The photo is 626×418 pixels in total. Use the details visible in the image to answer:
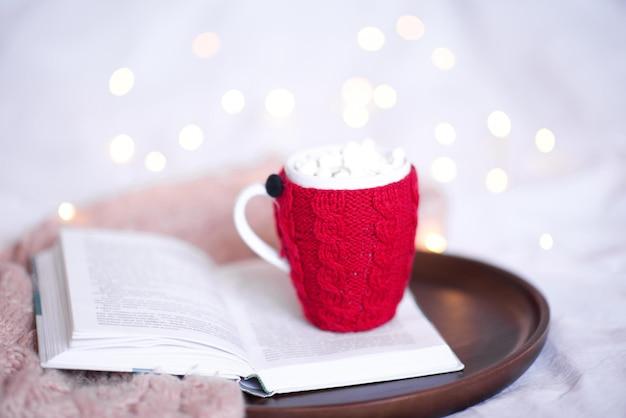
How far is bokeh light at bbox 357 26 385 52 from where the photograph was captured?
1.35 m

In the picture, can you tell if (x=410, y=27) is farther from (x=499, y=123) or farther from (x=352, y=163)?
(x=352, y=163)

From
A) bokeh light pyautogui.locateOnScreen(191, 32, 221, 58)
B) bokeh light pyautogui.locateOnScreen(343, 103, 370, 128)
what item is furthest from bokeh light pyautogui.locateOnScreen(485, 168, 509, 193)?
bokeh light pyautogui.locateOnScreen(191, 32, 221, 58)

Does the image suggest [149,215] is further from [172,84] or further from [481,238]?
[481,238]

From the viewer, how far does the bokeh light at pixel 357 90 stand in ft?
4.47

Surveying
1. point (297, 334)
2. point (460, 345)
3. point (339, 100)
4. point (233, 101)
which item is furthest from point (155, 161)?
point (460, 345)

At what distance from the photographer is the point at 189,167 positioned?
1.33 metres

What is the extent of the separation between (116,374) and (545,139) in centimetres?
94

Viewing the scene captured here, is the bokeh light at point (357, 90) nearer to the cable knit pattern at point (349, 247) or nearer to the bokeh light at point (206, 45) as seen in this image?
the bokeh light at point (206, 45)

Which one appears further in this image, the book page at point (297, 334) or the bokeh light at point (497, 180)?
the bokeh light at point (497, 180)

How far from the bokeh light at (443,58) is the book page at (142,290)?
2.12 ft

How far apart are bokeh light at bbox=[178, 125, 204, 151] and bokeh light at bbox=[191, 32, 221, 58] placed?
141 mm

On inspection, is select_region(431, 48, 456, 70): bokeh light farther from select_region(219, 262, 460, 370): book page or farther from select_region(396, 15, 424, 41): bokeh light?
select_region(219, 262, 460, 370): book page

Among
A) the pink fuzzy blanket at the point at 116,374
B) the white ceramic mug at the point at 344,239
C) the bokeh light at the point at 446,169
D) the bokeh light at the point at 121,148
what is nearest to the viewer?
the pink fuzzy blanket at the point at 116,374

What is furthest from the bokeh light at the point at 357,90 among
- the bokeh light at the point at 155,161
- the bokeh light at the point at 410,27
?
the bokeh light at the point at 155,161
